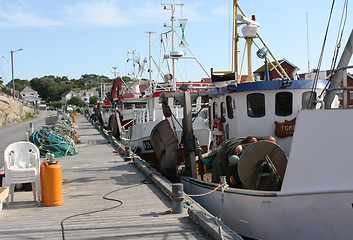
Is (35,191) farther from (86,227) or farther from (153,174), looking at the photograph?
(153,174)

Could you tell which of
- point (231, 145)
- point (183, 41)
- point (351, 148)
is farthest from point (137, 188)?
point (183, 41)

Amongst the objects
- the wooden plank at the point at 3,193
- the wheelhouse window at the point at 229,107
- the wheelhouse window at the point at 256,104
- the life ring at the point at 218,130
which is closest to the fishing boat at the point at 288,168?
the wheelhouse window at the point at 256,104

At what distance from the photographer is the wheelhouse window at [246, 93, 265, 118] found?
30.8 feet

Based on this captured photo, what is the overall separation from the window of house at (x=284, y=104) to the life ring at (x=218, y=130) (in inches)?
69.7

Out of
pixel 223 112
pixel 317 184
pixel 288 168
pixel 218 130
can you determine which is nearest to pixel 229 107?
pixel 223 112

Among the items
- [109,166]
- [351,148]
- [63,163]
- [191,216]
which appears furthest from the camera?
[63,163]

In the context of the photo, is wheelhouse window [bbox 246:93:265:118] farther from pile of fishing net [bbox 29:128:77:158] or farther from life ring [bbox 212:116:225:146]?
pile of fishing net [bbox 29:128:77:158]

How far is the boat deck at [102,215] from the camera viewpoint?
5699mm

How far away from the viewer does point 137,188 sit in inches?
346

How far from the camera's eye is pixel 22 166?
24.1 feet

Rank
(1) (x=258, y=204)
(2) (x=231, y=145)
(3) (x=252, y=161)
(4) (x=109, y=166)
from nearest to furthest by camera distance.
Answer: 1. (1) (x=258, y=204)
2. (3) (x=252, y=161)
3. (2) (x=231, y=145)
4. (4) (x=109, y=166)

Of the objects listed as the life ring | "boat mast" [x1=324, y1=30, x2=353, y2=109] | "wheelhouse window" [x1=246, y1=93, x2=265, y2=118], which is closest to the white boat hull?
"boat mast" [x1=324, y1=30, x2=353, y2=109]

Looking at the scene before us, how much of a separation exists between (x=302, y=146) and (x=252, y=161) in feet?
4.11

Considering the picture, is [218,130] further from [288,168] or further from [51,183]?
[51,183]
